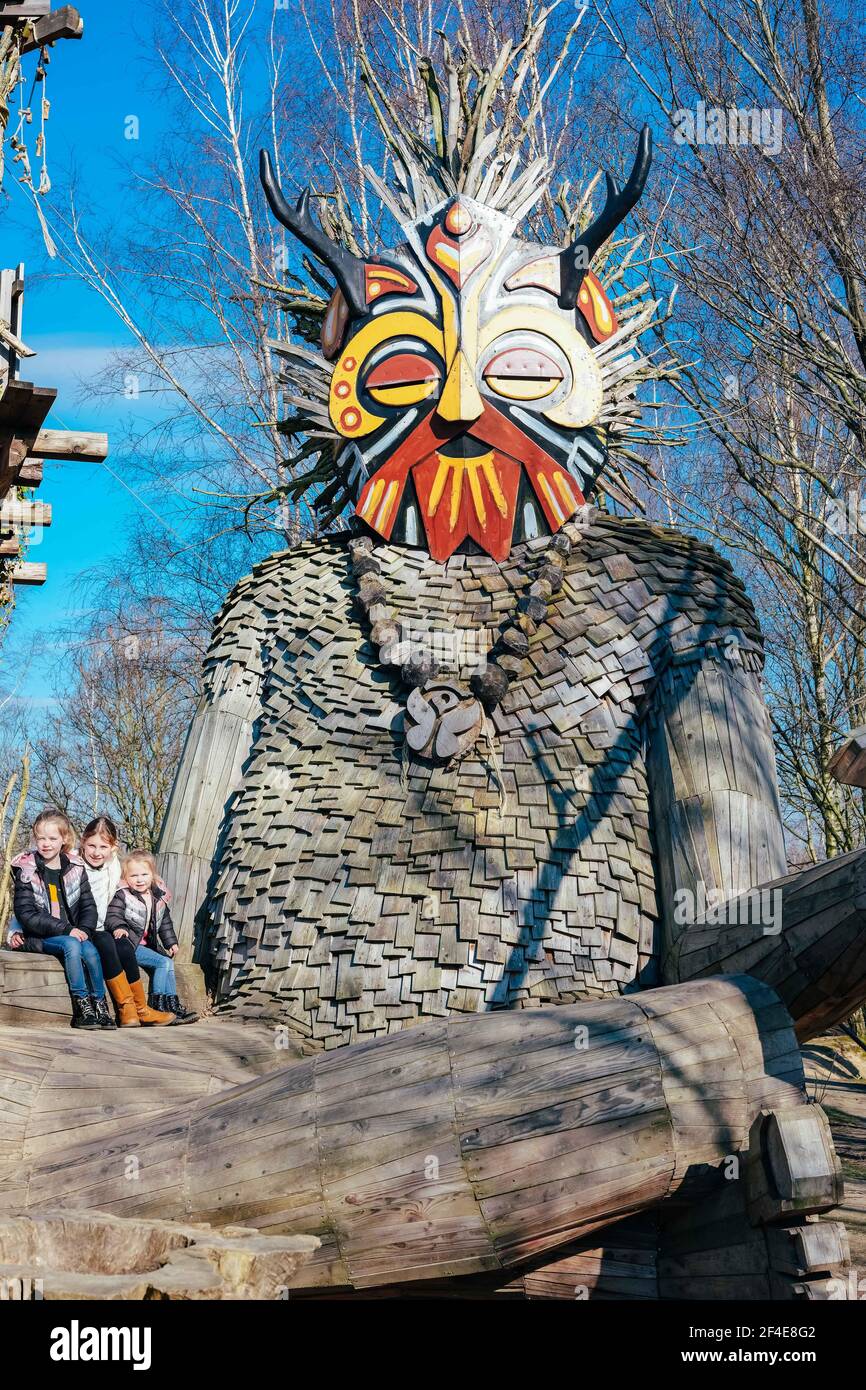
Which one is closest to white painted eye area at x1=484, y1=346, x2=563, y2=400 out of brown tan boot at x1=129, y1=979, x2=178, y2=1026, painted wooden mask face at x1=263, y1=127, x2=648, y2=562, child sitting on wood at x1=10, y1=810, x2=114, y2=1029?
painted wooden mask face at x1=263, y1=127, x2=648, y2=562

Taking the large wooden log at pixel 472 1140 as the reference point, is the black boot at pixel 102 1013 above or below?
above

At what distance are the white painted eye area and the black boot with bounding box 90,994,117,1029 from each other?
2266 mm

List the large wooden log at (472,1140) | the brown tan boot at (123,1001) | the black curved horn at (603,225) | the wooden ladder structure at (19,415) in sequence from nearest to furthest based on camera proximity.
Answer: the large wooden log at (472,1140) < the brown tan boot at (123,1001) < the black curved horn at (603,225) < the wooden ladder structure at (19,415)

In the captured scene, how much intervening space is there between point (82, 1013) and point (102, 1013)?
60 millimetres

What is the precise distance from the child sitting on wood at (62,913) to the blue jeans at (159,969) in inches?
6.1

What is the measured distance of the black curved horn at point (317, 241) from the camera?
15.2 ft

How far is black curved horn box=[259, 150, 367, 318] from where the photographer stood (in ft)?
15.2

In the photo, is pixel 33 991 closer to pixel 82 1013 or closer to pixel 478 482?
pixel 82 1013

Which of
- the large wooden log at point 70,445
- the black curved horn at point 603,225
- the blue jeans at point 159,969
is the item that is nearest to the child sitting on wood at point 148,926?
the blue jeans at point 159,969

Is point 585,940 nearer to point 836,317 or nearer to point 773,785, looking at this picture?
point 773,785

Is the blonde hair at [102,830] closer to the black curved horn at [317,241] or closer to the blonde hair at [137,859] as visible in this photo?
the blonde hair at [137,859]

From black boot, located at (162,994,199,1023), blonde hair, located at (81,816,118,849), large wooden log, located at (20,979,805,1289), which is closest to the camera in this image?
large wooden log, located at (20,979,805,1289)

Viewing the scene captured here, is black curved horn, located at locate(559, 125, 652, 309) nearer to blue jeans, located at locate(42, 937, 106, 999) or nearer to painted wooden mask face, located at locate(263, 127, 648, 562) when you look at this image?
painted wooden mask face, located at locate(263, 127, 648, 562)
